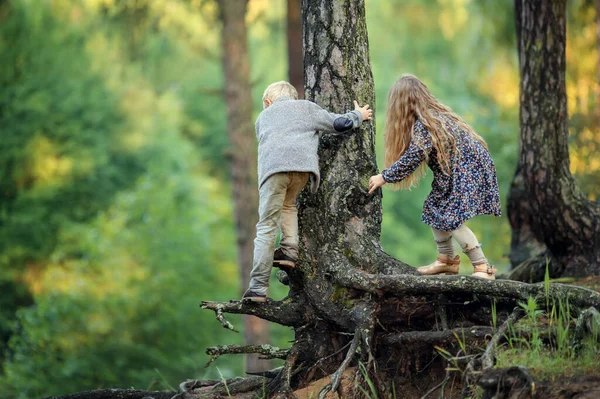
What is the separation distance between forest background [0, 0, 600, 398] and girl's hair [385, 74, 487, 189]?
670cm

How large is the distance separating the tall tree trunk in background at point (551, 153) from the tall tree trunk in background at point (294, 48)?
226 inches

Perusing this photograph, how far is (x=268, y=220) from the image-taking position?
5367 millimetres

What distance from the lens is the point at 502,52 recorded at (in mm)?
15406

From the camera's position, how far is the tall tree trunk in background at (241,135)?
548 inches

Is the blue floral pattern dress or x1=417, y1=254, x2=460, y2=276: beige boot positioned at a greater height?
the blue floral pattern dress

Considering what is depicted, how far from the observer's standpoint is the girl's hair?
17.8 feet

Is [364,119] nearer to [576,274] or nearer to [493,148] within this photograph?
[576,274]

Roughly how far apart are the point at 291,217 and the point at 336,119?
2.51 ft

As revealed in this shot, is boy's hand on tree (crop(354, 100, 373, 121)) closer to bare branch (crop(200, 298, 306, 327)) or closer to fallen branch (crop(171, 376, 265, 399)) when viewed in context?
bare branch (crop(200, 298, 306, 327))

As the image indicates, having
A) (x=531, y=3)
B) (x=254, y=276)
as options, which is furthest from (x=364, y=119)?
(x=531, y=3)

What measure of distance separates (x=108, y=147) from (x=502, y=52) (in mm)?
13593

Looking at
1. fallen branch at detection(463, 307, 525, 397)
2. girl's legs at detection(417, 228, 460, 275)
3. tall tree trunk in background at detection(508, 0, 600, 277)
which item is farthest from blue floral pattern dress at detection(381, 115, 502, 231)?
tall tree trunk in background at detection(508, 0, 600, 277)

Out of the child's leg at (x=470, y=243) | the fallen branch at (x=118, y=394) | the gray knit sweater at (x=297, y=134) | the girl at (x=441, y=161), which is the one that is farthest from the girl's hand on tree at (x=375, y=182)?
Answer: the fallen branch at (x=118, y=394)

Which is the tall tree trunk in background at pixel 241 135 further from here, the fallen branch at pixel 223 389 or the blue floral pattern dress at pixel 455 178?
the blue floral pattern dress at pixel 455 178
